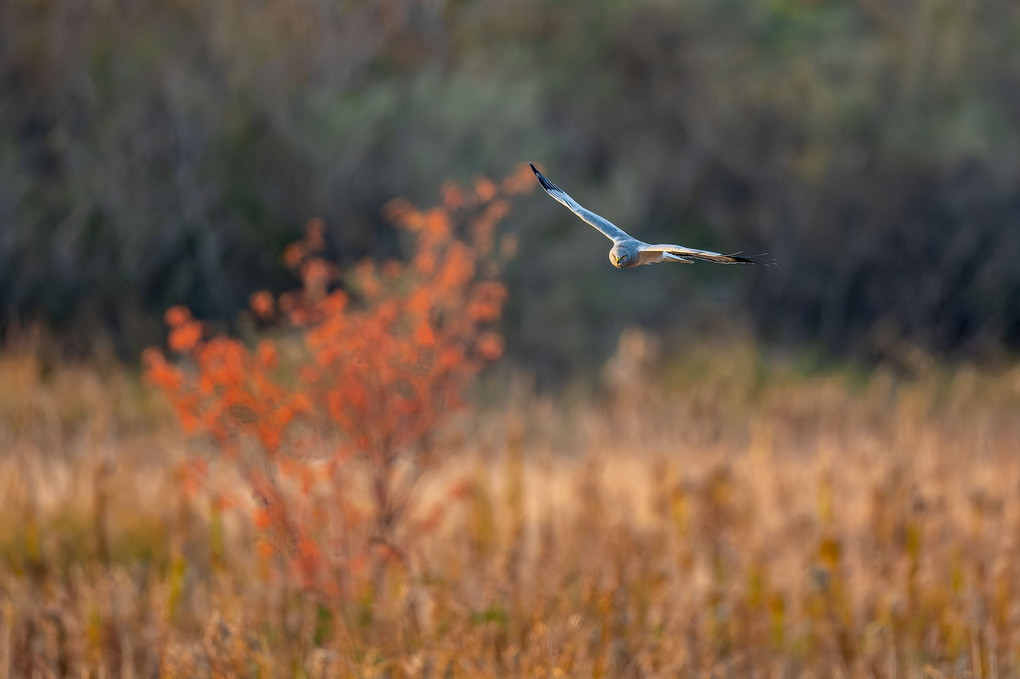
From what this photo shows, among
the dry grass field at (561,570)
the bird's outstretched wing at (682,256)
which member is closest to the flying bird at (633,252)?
the bird's outstretched wing at (682,256)

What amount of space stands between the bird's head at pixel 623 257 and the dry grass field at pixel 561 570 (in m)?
1.73

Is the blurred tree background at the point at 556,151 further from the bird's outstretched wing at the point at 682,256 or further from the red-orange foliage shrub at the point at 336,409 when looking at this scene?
the bird's outstretched wing at the point at 682,256

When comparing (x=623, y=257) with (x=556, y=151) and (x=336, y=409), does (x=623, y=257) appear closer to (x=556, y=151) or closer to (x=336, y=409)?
(x=336, y=409)

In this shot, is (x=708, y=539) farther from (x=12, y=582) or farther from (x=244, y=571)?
(x=12, y=582)

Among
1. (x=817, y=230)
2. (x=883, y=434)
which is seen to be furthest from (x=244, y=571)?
(x=817, y=230)

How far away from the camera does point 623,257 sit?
1986mm

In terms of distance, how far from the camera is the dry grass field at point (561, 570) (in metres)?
3.83

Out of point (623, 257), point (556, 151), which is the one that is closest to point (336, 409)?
point (623, 257)

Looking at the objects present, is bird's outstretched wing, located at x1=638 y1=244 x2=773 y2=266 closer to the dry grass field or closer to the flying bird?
the flying bird

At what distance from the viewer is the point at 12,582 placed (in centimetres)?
430

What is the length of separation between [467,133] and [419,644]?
9.78m

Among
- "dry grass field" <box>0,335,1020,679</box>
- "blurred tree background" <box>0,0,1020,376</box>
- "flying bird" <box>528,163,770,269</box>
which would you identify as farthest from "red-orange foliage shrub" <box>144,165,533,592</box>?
"blurred tree background" <box>0,0,1020,376</box>

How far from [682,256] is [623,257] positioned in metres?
0.10

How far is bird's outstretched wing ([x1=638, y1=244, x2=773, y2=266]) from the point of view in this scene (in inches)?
70.6
